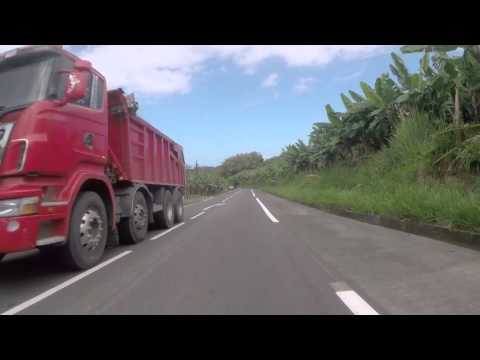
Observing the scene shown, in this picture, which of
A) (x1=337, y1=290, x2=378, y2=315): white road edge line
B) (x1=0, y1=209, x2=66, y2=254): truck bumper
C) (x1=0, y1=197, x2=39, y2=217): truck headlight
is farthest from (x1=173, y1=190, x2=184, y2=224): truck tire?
(x1=337, y1=290, x2=378, y2=315): white road edge line

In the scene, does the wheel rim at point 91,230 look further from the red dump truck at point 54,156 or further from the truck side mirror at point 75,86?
the truck side mirror at point 75,86

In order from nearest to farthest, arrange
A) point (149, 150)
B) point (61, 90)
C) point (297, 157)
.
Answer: point (61, 90) < point (149, 150) < point (297, 157)

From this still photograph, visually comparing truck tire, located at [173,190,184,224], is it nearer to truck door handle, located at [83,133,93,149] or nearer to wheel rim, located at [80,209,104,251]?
wheel rim, located at [80,209,104,251]

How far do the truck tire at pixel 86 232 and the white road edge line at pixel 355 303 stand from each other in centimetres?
328

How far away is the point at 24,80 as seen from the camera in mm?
4363

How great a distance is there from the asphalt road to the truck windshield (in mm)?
2210

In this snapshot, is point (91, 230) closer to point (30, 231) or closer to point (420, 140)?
point (30, 231)

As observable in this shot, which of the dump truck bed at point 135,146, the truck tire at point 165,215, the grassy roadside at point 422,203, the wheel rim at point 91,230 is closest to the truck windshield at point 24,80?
the wheel rim at point 91,230

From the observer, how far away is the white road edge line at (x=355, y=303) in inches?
117

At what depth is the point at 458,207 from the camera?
608cm

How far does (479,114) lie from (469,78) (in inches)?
54.4

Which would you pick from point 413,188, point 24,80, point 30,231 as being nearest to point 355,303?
point 30,231
